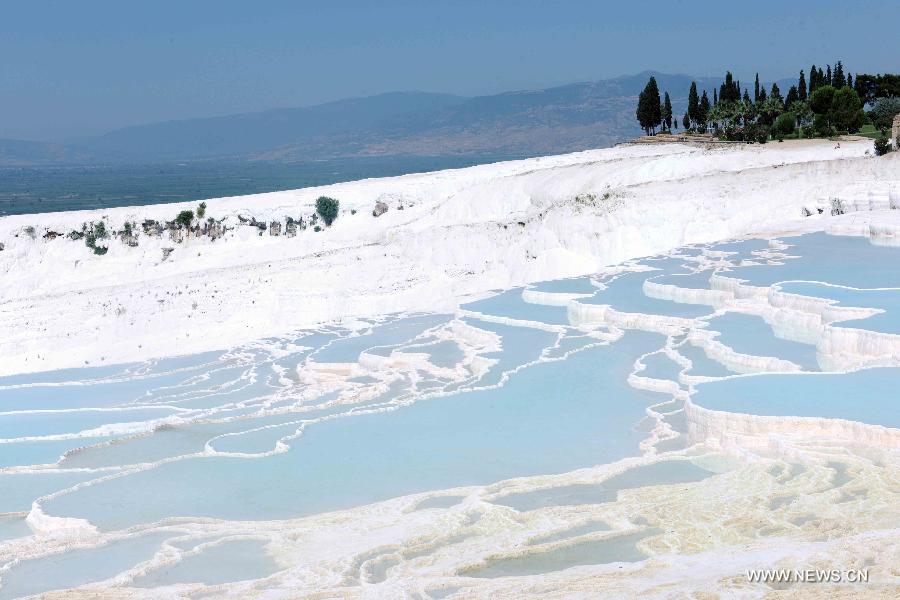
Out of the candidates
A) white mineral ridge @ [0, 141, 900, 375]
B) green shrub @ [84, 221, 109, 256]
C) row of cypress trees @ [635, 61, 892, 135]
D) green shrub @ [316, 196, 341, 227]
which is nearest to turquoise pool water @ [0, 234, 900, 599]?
white mineral ridge @ [0, 141, 900, 375]

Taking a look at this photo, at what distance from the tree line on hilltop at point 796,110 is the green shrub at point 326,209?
16.4 m

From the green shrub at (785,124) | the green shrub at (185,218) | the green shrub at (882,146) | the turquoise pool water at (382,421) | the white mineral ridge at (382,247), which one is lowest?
the turquoise pool water at (382,421)

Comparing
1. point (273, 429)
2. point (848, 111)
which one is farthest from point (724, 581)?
point (848, 111)

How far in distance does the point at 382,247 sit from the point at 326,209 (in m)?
7.50

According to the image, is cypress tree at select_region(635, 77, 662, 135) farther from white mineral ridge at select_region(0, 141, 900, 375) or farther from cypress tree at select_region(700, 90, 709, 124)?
white mineral ridge at select_region(0, 141, 900, 375)

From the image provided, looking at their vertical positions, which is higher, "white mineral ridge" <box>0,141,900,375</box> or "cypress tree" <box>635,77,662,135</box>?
"cypress tree" <box>635,77,662,135</box>

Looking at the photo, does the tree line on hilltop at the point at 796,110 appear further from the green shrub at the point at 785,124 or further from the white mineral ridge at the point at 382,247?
the white mineral ridge at the point at 382,247

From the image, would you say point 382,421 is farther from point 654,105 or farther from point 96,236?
point 654,105

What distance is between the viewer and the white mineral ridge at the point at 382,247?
2502 centimetres

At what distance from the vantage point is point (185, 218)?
37.2m

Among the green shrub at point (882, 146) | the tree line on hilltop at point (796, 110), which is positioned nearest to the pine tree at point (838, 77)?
the tree line on hilltop at point (796, 110)

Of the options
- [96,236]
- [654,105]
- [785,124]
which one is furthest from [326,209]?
[654,105]

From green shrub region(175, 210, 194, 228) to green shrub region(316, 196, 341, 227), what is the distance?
173 inches

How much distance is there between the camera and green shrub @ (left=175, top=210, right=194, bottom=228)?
37156 millimetres
